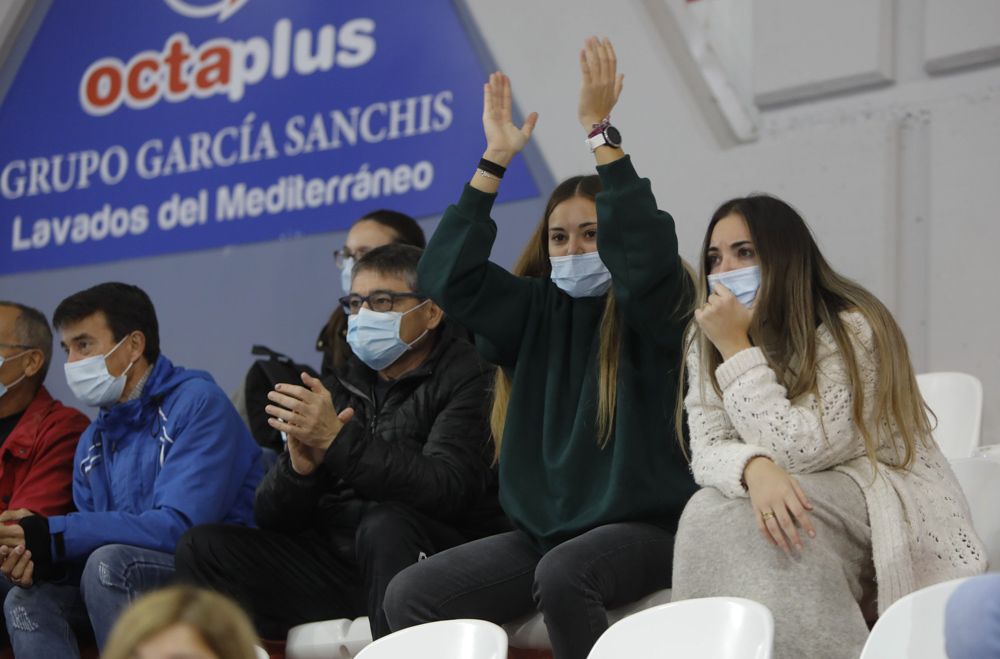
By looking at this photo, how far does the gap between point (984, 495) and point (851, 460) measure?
456 mm

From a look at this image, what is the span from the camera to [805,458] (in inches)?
104

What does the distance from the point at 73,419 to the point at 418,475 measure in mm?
1373

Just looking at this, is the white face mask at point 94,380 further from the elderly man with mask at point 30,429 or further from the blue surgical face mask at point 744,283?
the blue surgical face mask at point 744,283

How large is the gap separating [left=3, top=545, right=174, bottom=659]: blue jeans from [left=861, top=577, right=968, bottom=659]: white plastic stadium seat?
201 cm

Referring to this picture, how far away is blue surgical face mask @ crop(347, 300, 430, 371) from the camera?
355cm

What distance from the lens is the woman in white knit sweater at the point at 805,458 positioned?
247cm

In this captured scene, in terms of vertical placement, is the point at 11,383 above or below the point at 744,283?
below

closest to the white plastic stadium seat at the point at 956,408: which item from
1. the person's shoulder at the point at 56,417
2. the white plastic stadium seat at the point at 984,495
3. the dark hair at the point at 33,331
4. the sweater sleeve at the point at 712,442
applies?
the white plastic stadium seat at the point at 984,495

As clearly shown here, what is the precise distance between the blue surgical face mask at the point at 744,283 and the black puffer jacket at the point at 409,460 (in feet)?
2.77

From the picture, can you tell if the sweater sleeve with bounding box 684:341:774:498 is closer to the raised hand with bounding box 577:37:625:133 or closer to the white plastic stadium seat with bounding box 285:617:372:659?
the raised hand with bounding box 577:37:625:133

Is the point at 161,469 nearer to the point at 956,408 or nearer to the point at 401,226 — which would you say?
the point at 401,226

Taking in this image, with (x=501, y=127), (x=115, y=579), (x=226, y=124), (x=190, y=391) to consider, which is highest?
(x=226, y=124)

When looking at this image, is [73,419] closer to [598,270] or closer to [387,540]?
[387,540]

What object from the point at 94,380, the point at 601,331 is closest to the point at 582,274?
the point at 601,331
